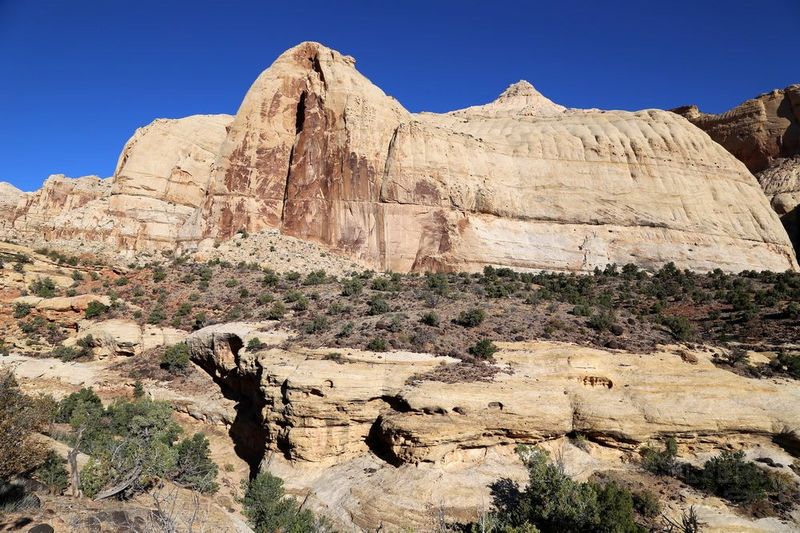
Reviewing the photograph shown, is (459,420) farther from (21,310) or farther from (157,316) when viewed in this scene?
(21,310)

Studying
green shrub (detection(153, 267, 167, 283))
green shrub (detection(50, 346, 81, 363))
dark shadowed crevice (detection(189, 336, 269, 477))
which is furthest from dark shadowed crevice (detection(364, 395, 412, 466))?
green shrub (detection(153, 267, 167, 283))

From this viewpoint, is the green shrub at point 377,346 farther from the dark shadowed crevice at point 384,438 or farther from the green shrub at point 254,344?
the green shrub at point 254,344

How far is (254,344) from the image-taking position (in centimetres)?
1716

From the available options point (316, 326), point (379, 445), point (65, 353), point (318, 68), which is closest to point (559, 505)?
point (379, 445)

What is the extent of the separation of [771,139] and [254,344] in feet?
198

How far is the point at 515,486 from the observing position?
11773 mm

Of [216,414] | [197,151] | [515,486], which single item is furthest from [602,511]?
[197,151]

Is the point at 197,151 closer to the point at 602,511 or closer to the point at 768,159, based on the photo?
the point at 602,511

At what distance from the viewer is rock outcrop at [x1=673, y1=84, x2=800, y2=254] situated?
149 ft

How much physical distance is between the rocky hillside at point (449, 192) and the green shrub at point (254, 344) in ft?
53.2

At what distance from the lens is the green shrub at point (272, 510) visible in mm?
11031

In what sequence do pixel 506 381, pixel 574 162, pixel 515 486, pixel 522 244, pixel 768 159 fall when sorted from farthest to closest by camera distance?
1. pixel 768 159
2. pixel 574 162
3. pixel 522 244
4. pixel 506 381
5. pixel 515 486

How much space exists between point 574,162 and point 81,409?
38.7 metres

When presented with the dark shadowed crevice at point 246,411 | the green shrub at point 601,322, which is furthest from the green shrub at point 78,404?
the green shrub at point 601,322
